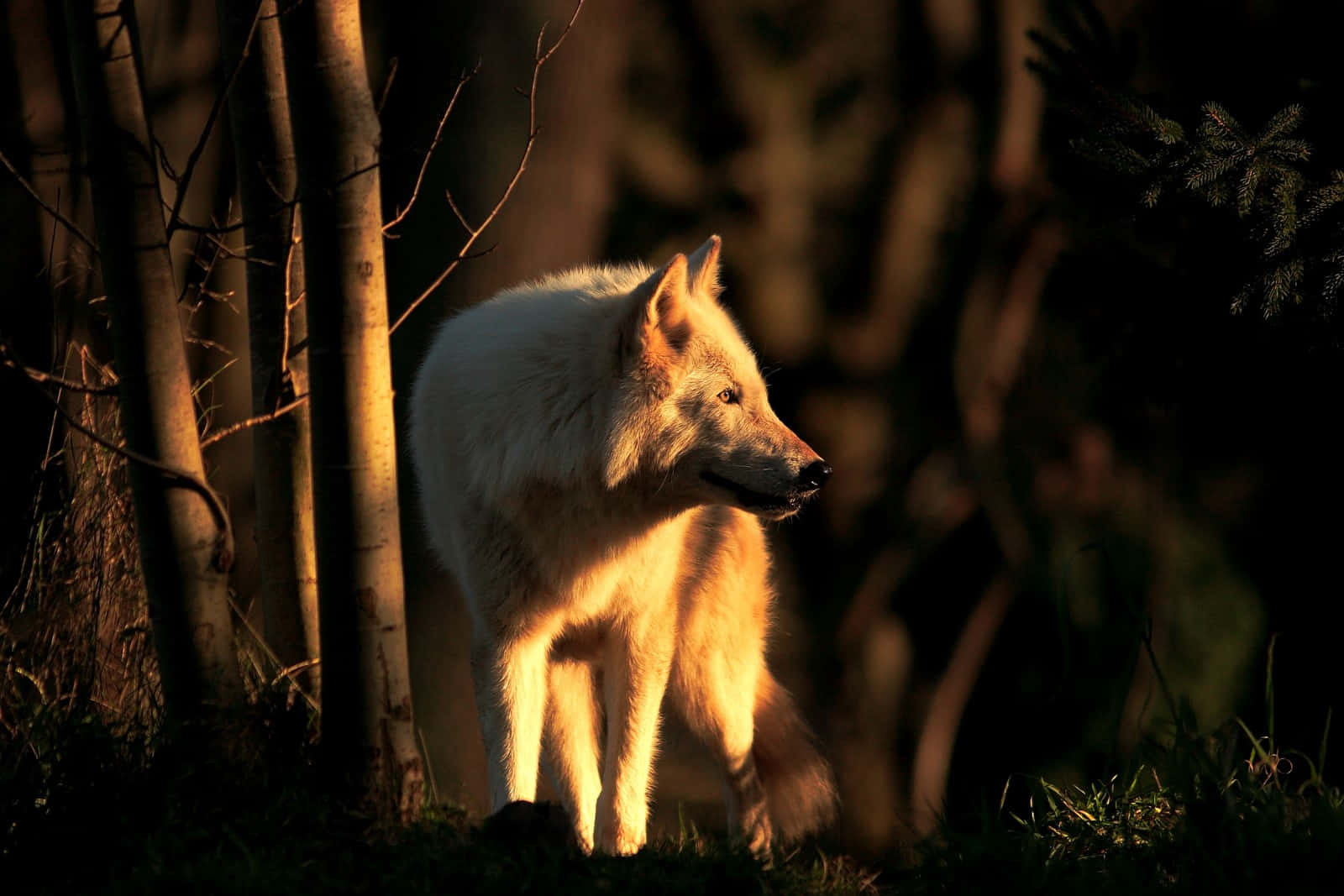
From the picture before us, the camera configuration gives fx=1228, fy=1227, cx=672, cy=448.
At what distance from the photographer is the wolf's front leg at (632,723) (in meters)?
4.18

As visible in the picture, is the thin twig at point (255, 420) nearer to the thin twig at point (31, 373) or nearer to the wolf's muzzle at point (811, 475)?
the thin twig at point (31, 373)

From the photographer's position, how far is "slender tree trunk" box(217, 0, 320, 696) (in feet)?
13.5

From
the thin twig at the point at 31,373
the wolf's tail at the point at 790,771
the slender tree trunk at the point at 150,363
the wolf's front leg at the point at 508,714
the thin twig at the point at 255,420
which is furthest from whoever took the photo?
the wolf's tail at the point at 790,771

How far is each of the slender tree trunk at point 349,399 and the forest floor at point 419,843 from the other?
24cm

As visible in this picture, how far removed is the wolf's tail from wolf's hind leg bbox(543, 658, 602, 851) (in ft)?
2.28

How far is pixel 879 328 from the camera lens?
Answer: 7379mm

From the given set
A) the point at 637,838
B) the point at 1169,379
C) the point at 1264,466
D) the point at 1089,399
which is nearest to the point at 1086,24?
the point at 1169,379

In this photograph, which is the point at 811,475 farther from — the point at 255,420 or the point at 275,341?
the point at 275,341

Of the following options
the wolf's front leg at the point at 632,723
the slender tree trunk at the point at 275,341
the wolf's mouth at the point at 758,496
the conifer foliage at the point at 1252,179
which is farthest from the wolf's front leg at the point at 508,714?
the conifer foliage at the point at 1252,179

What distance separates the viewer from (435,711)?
6047mm

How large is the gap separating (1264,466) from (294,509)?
5518 millimetres

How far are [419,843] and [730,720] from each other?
77.8 inches

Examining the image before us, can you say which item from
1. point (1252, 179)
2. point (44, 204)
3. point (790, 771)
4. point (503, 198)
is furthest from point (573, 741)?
point (1252, 179)

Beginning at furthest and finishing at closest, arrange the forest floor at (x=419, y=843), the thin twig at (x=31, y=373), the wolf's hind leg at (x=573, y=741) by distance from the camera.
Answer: the wolf's hind leg at (x=573, y=741) → the thin twig at (x=31, y=373) → the forest floor at (x=419, y=843)
